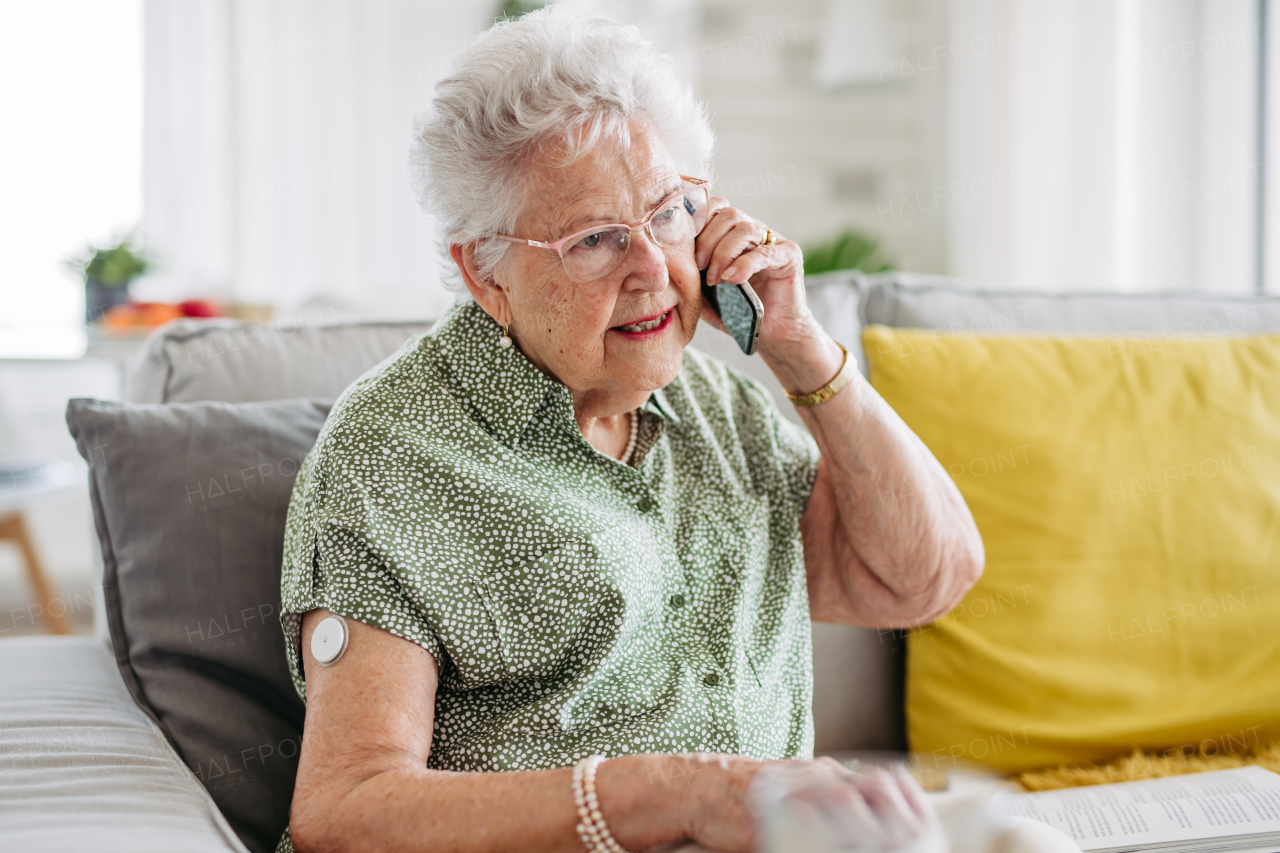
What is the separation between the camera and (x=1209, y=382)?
1.40 m

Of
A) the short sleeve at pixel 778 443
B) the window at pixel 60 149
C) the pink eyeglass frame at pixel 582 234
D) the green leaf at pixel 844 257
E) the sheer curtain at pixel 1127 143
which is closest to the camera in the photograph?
the pink eyeglass frame at pixel 582 234

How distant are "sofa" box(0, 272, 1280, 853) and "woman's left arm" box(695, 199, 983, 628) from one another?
1.81 ft

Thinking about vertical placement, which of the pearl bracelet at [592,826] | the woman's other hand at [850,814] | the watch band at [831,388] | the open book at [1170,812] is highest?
the watch band at [831,388]

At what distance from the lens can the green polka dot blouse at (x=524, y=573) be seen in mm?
881

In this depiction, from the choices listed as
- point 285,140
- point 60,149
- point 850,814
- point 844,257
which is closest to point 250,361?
point 850,814

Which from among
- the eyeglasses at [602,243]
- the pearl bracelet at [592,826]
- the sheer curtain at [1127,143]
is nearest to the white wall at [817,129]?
the sheer curtain at [1127,143]

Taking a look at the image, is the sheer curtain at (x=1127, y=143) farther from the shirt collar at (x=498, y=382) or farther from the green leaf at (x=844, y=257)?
the shirt collar at (x=498, y=382)

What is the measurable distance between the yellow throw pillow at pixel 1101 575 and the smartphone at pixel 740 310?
44 cm

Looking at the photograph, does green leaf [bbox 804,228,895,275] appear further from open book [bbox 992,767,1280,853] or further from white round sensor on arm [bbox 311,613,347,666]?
white round sensor on arm [bbox 311,613,347,666]

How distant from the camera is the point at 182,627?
1.05 m

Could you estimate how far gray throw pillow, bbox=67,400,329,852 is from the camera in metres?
1.03

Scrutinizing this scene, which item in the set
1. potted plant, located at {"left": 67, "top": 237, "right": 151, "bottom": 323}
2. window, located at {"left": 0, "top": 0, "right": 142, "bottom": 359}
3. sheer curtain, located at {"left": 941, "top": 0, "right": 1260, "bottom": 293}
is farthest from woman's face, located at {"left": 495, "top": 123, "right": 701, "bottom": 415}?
window, located at {"left": 0, "top": 0, "right": 142, "bottom": 359}

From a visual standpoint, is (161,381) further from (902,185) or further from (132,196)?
(902,185)

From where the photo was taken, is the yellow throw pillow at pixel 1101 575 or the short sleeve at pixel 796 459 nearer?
the short sleeve at pixel 796 459
